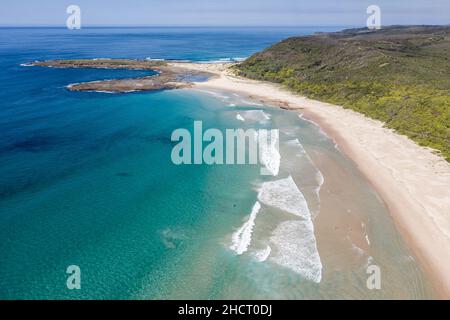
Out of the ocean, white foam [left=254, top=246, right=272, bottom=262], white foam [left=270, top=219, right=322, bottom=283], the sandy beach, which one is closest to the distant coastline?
the sandy beach

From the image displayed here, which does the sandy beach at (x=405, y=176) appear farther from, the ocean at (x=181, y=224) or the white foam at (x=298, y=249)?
the white foam at (x=298, y=249)

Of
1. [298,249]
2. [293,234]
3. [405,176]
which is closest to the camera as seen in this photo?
[298,249]

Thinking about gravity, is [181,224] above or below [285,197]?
below

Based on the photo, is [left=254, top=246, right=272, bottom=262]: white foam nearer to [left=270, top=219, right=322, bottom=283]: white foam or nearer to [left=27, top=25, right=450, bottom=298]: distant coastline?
[left=270, top=219, right=322, bottom=283]: white foam

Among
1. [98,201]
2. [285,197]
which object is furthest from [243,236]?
[98,201]

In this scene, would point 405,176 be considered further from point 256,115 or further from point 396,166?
point 256,115

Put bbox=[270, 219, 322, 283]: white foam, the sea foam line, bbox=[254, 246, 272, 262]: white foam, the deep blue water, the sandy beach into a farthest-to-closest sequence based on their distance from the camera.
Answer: the sandy beach < bbox=[254, 246, 272, 262]: white foam < the sea foam line < bbox=[270, 219, 322, 283]: white foam < the deep blue water
